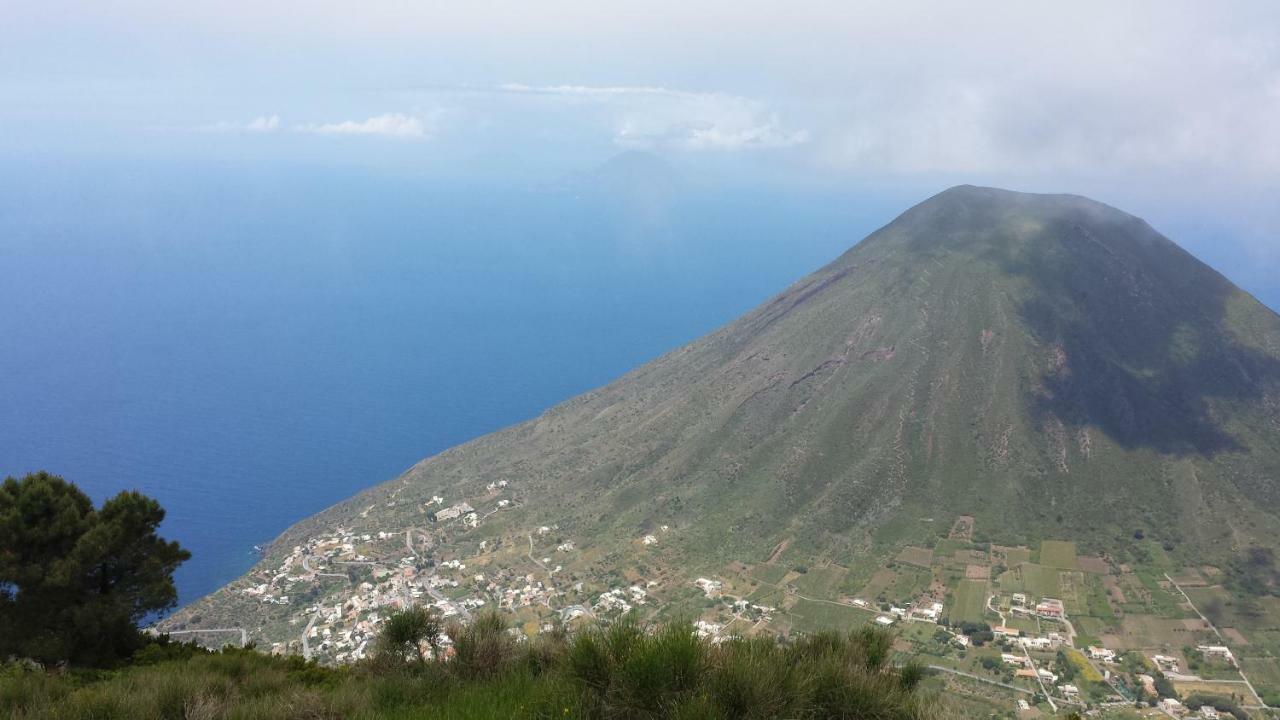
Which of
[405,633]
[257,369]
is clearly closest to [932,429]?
[405,633]

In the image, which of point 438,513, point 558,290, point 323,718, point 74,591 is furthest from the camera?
point 558,290

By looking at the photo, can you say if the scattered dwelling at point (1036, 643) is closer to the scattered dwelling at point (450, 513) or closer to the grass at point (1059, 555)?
the grass at point (1059, 555)

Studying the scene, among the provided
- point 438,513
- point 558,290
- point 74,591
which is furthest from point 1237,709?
point 558,290

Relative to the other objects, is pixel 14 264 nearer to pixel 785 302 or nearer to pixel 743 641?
pixel 785 302

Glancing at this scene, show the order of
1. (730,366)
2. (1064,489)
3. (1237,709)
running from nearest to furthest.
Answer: (1237,709) < (1064,489) < (730,366)

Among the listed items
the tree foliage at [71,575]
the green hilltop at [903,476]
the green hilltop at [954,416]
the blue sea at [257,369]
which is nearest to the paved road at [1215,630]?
the green hilltop at [903,476]
